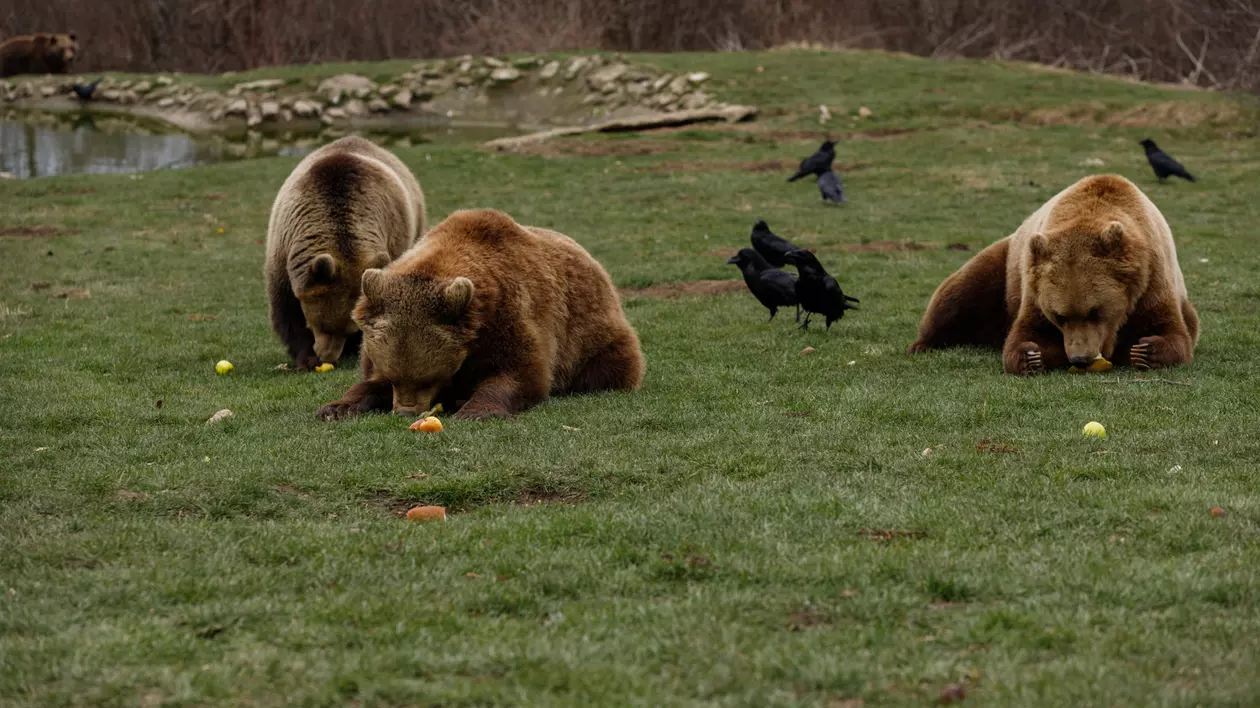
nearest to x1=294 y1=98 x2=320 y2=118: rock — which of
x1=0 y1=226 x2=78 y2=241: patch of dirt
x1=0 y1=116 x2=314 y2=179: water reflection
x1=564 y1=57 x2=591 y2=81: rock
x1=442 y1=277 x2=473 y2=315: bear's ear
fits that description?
x1=0 y1=116 x2=314 y2=179: water reflection

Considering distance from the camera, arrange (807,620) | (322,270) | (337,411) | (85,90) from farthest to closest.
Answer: (85,90)
(322,270)
(337,411)
(807,620)

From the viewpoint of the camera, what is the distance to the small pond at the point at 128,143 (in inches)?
1292

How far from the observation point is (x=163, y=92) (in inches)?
1710

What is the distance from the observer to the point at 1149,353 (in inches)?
394

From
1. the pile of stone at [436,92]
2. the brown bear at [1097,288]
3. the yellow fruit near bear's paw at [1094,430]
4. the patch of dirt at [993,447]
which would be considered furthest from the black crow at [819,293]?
the pile of stone at [436,92]

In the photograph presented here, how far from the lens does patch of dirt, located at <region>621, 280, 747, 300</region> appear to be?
1594cm

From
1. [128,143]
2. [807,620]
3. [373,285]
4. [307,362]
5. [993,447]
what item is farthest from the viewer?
[128,143]

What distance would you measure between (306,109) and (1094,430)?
35.5 meters

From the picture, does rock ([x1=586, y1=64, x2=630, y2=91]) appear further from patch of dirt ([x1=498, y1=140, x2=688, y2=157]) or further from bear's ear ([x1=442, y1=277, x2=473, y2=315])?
bear's ear ([x1=442, y1=277, x2=473, y2=315])

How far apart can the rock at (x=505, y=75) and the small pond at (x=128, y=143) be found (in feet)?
10.5

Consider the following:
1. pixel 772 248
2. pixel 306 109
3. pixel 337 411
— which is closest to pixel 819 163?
pixel 772 248

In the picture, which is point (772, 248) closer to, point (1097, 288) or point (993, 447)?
point (1097, 288)

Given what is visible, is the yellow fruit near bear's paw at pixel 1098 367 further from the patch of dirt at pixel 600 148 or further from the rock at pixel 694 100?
the rock at pixel 694 100

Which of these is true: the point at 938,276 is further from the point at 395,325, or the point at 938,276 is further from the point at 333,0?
the point at 333,0
